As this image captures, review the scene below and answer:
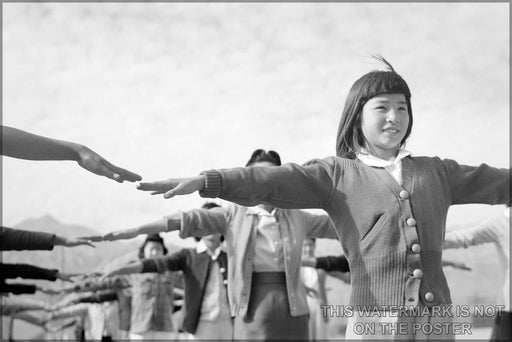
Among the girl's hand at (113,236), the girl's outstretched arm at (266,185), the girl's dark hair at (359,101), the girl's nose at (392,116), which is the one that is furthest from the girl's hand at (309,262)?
the girl's nose at (392,116)

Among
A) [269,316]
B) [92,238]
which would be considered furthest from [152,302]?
[269,316]

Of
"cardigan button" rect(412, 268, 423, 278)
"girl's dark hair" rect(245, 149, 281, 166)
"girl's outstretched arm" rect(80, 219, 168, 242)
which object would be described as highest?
"girl's dark hair" rect(245, 149, 281, 166)

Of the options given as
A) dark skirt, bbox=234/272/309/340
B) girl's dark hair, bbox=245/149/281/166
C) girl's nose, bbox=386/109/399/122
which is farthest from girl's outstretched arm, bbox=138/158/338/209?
girl's dark hair, bbox=245/149/281/166

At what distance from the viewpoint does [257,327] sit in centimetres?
413

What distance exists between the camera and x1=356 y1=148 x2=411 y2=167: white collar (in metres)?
2.82

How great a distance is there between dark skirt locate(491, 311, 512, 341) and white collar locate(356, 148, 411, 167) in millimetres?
2196

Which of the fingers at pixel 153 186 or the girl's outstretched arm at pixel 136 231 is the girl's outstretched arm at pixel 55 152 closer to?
the fingers at pixel 153 186

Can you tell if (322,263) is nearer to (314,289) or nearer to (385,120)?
(385,120)

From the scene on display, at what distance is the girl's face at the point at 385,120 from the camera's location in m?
2.79

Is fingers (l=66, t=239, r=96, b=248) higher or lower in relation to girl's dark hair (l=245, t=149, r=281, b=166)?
lower

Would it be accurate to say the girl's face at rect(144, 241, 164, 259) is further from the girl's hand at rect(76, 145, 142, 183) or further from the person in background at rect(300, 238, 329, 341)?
the girl's hand at rect(76, 145, 142, 183)

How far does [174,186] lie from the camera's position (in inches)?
94.4

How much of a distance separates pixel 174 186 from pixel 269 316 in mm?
1995

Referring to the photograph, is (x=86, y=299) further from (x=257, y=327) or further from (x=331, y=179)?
(x=331, y=179)
